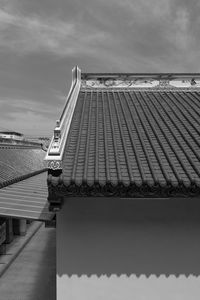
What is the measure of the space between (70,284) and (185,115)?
5144 millimetres

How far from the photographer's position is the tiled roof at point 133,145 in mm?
Result: 4586

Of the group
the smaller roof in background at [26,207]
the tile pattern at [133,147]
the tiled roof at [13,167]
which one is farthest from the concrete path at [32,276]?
the tile pattern at [133,147]

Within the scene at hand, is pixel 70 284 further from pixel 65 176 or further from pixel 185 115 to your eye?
pixel 185 115

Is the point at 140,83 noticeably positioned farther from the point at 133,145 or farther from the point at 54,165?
the point at 54,165

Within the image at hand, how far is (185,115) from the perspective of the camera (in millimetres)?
7668

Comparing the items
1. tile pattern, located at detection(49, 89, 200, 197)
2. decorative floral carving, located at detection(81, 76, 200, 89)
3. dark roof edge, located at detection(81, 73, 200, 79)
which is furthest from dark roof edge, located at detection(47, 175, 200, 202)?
dark roof edge, located at detection(81, 73, 200, 79)

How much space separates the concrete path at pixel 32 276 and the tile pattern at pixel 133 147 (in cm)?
786

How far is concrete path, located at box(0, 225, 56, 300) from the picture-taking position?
1163 cm

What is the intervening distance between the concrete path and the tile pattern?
7.86 meters

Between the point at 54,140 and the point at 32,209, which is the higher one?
the point at 54,140

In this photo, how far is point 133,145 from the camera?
19.5 feet

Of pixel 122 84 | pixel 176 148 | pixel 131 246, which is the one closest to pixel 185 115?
pixel 176 148

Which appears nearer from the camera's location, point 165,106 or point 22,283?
point 165,106

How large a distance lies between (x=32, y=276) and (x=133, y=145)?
413 inches
